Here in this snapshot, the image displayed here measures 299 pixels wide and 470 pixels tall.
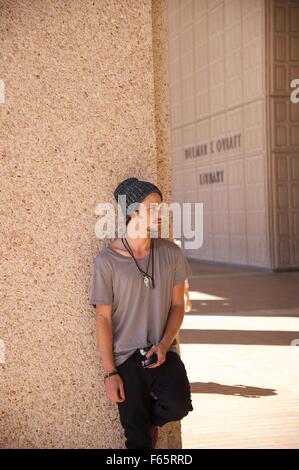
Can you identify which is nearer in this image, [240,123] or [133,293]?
[133,293]

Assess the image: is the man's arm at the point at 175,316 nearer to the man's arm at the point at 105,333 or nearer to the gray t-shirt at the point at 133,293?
the gray t-shirt at the point at 133,293

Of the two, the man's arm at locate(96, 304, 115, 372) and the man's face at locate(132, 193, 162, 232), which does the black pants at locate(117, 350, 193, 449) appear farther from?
the man's face at locate(132, 193, 162, 232)

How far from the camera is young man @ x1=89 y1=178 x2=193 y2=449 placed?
11.8ft

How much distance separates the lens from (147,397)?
11.9 ft

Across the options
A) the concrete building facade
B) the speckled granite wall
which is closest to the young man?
the speckled granite wall

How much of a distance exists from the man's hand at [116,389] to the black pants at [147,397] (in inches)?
0.9

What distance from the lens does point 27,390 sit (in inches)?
154

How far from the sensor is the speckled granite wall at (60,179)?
153 inches

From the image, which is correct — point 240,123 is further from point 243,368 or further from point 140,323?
point 140,323

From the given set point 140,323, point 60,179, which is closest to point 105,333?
point 140,323

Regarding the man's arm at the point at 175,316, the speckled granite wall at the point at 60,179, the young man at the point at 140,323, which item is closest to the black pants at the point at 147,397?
the young man at the point at 140,323

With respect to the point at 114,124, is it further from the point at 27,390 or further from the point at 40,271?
the point at 27,390

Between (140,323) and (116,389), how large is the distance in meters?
0.31

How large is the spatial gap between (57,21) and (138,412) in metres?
1.86
